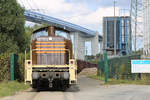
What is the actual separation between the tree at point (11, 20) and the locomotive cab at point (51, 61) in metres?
6.73

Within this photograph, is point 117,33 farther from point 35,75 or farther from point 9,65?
point 35,75

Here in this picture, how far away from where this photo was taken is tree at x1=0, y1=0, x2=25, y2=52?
2141cm

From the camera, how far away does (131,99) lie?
1059 centimetres

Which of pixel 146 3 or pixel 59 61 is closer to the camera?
pixel 59 61

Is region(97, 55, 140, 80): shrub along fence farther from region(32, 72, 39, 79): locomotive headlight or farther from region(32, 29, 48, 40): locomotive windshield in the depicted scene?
region(32, 72, 39, 79): locomotive headlight

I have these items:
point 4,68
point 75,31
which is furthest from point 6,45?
point 75,31

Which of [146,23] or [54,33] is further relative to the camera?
[146,23]

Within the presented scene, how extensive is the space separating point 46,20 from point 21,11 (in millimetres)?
27850

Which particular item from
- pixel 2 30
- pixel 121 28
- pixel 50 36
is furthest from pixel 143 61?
pixel 121 28

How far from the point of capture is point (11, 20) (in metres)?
21.6

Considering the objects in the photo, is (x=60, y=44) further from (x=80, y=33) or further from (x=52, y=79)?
(x=80, y=33)

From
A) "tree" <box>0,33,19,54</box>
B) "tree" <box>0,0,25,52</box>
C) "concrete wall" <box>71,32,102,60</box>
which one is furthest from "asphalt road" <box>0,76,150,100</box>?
"concrete wall" <box>71,32,102,60</box>

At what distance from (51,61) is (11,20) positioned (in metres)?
8.59

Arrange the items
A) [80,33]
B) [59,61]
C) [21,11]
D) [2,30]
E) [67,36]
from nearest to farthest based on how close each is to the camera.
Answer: [59,61]
[67,36]
[2,30]
[21,11]
[80,33]
